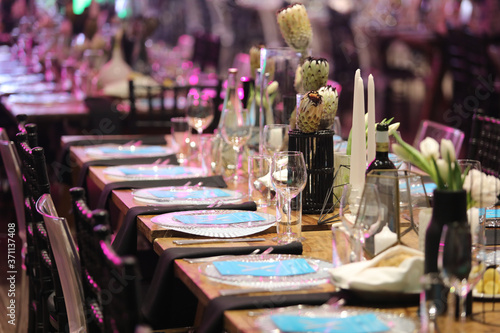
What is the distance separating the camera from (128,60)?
544cm

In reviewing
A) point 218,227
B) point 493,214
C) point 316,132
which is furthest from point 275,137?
point 493,214

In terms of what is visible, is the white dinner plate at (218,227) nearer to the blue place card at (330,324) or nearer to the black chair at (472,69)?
the blue place card at (330,324)

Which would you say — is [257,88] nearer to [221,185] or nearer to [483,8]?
[221,185]

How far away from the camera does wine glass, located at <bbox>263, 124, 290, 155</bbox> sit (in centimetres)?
244

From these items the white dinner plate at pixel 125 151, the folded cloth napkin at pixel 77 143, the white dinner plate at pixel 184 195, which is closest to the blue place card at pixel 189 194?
the white dinner plate at pixel 184 195

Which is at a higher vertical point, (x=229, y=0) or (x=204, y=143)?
(x=229, y=0)

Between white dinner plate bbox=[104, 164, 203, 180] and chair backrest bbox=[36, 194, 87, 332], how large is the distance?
0.70m

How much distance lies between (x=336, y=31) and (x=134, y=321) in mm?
7892

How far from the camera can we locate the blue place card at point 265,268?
1.56m

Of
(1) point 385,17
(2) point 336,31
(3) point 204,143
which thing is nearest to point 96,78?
(3) point 204,143

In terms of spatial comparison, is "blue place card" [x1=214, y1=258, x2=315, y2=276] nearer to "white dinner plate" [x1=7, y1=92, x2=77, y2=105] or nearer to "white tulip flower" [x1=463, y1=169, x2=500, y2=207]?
"white tulip flower" [x1=463, y1=169, x2=500, y2=207]

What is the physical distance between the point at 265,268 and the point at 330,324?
→ 0.34m

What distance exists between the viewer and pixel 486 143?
9.32ft

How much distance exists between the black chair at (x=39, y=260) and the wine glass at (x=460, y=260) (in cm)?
118
